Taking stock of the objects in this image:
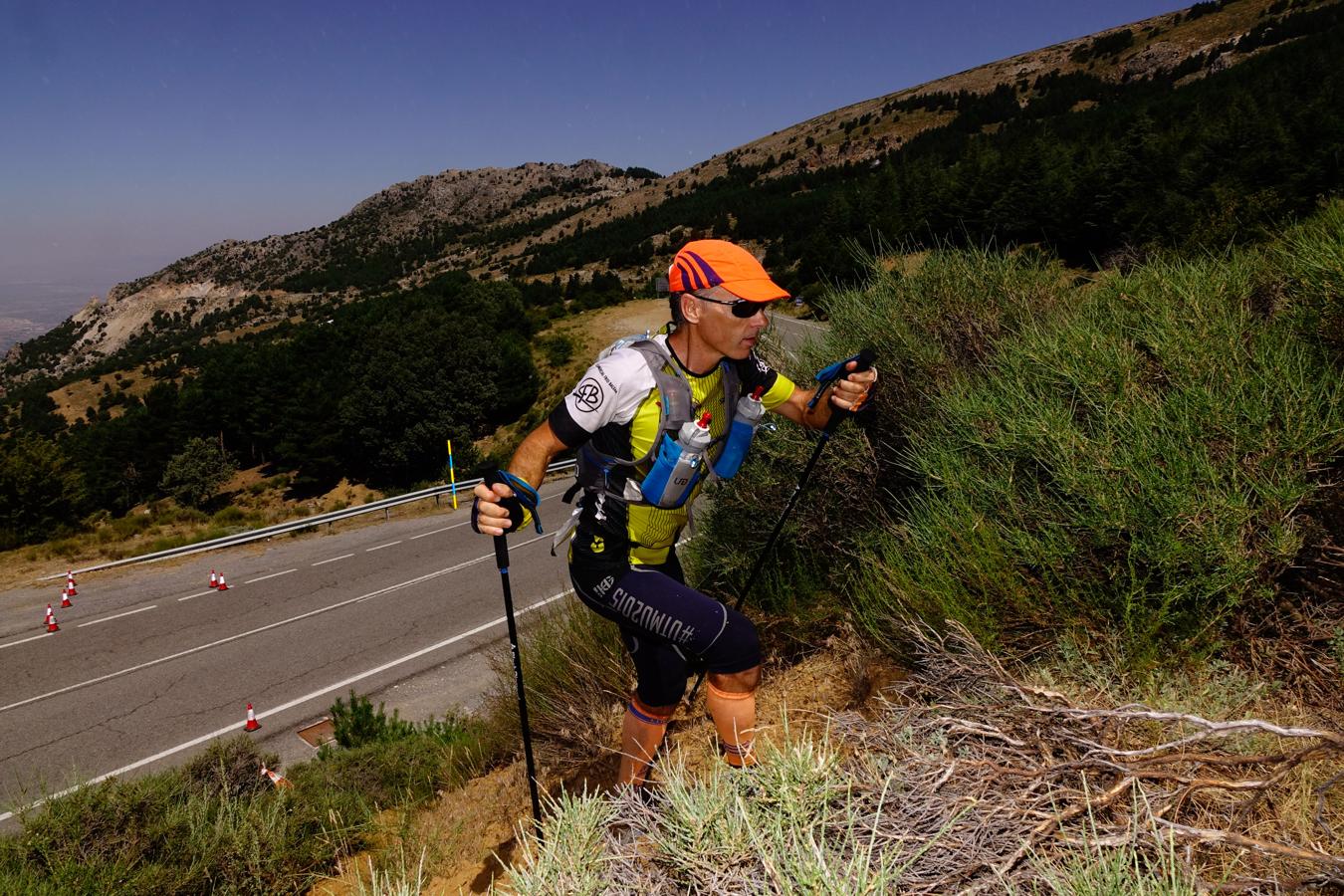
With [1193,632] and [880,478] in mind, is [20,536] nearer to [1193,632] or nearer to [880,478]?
[880,478]

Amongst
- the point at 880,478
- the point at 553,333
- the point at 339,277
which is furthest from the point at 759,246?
the point at 339,277

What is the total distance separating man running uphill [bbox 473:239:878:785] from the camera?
9.96ft

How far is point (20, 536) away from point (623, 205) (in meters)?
94.2

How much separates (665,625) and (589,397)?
107 centimetres

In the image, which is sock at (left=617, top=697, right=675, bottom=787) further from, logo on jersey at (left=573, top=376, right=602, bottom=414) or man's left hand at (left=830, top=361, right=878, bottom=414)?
man's left hand at (left=830, top=361, right=878, bottom=414)

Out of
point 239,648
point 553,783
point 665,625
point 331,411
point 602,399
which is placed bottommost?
point 239,648

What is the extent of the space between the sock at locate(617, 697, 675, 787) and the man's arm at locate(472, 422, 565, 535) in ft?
3.70

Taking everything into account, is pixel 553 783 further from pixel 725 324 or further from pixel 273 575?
pixel 273 575

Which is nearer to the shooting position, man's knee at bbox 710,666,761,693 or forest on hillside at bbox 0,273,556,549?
man's knee at bbox 710,666,761,693

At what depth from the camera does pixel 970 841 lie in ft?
5.36

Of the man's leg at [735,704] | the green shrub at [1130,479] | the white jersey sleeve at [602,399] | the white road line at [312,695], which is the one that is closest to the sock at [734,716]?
the man's leg at [735,704]

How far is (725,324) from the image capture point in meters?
3.15

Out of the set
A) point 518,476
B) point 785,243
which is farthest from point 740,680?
point 785,243

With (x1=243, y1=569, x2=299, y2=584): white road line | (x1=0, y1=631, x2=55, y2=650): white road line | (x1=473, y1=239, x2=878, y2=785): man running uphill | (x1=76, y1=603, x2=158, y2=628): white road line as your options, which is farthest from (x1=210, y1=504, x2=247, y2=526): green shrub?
(x1=473, y1=239, x2=878, y2=785): man running uphill
